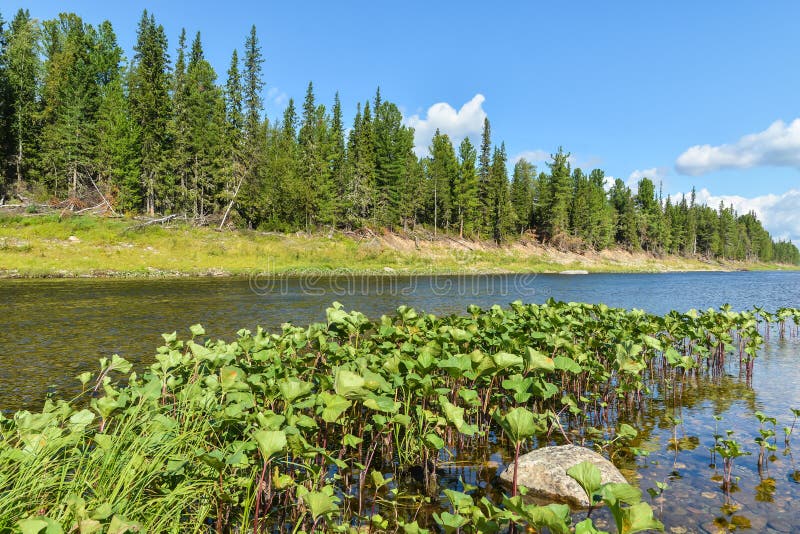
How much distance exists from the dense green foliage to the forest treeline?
5212 cm

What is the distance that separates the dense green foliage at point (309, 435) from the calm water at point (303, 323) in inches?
30.5

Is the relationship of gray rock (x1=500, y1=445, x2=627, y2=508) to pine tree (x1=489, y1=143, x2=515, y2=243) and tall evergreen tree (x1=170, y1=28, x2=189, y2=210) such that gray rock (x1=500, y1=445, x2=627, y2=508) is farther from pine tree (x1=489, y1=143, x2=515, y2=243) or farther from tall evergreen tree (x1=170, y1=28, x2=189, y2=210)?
pine tree (x1=489, y1=143, x2=515, y2=243)

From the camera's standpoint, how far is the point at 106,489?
3.50 metres

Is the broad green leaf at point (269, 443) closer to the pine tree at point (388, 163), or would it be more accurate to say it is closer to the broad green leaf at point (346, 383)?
the broad green leaf at point (346, 383)

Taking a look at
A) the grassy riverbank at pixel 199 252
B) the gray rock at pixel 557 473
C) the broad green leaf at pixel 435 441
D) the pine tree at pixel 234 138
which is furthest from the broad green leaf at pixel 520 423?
the pine tree at pixel 234 138

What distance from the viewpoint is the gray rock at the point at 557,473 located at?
17.6 feet

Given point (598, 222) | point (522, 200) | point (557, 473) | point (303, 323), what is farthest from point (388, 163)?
point (557, 473)

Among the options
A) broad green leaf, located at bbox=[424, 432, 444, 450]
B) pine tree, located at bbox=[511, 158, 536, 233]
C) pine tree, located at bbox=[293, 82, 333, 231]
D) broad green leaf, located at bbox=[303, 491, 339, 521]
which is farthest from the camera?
pine tree, located at bbox=[511, 158, 536, 233]

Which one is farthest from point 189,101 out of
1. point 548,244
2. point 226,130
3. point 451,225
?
point 548,244

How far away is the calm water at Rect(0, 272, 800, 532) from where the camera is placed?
5.38 m

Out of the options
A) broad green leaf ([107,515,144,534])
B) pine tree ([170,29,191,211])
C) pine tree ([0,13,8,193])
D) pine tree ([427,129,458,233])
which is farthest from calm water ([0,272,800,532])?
pine tree ([427,129,458,233])

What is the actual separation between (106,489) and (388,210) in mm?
70047

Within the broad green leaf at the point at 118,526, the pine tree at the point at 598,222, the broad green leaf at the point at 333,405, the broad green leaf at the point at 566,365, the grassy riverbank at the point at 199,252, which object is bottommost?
the broad green leaf at the point at 118,526

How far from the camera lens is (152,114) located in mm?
55500
